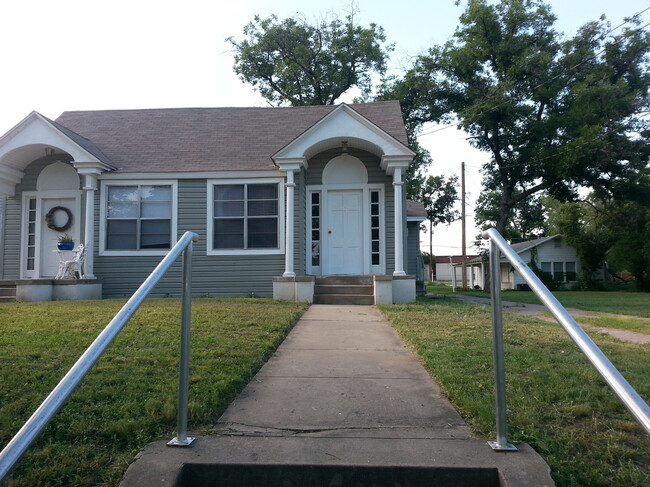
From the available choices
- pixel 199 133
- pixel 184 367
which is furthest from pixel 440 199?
pixel 184 367

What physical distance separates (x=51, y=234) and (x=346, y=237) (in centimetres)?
767

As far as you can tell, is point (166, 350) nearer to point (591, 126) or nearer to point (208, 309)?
point (208, 309)

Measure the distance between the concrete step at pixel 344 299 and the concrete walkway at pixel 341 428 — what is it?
18.9ft

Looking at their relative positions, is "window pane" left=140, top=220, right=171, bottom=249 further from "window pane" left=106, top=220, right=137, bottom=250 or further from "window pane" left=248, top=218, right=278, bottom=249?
"window pane" left=248, top=218, right=278, bottom=249

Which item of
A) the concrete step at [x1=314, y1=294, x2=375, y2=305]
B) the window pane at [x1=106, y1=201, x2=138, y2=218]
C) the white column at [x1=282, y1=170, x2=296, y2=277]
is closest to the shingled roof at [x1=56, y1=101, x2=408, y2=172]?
the window pane at [x1=106, y1=201, x2=138, y2=218]

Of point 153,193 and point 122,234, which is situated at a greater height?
point 153,193

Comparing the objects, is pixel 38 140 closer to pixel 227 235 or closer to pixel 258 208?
pixel 227 235

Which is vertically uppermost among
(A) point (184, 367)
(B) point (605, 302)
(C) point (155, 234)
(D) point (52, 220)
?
(D) point (52, 220)

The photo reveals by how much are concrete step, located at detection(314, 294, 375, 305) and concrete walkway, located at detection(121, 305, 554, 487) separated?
575 cm

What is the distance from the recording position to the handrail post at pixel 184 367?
117 inches

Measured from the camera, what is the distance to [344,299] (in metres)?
11.2

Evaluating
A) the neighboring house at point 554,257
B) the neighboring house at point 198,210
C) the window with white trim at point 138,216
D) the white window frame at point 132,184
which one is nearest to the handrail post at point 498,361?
the neighboring house at point 198,210

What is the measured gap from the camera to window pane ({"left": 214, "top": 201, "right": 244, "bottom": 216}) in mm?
12656

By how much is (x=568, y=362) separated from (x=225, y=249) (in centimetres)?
916
